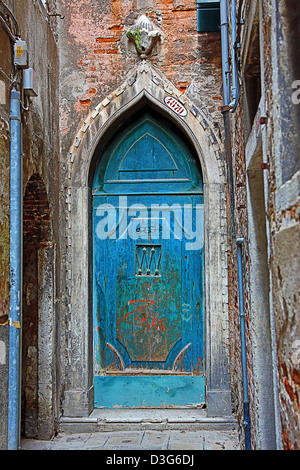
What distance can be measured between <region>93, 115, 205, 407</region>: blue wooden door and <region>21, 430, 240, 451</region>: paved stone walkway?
0.45 m

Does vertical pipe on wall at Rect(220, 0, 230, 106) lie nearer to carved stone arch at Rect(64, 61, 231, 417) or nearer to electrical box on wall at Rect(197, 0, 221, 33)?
electrical box on wall at Rect(197, 0, 221, 33)

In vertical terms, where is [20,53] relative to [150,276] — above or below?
above

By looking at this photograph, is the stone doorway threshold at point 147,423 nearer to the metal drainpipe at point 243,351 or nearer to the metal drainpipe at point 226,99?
the metal drainpipe at point 243,351

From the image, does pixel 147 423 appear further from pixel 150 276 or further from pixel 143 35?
pixel 143 35

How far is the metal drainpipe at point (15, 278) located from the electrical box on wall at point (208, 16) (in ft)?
7.12

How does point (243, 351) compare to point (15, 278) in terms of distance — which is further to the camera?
point (243, 351)

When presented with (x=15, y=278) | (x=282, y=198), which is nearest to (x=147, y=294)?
(x=15, y=278)

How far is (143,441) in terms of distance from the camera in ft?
14.5

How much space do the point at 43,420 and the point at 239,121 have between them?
123 inches

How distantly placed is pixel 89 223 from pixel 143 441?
2.13 m

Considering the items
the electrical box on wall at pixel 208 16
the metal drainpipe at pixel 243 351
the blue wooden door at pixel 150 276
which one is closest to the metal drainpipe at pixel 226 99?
the electrical box on wall at pixel 208 16

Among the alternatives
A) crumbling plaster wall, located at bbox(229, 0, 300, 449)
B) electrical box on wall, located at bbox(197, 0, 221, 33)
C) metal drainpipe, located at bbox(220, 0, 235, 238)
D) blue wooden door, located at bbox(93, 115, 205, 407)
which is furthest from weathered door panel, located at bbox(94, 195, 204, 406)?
crumbling plaster wall, located at bbox(229, 0, 300, 449)

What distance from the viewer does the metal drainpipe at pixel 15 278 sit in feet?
10.7

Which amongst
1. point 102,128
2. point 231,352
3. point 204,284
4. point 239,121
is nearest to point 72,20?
point 102,128
